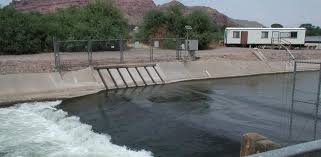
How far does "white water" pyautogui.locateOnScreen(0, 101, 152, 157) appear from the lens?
11.6m

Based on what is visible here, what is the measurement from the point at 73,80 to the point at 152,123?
9.97 m

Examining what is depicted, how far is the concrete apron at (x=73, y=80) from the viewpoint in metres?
21.2

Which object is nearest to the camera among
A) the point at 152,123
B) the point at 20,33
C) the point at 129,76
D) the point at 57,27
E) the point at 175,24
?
the point at 152,123

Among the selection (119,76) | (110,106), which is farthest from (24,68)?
(110,106)

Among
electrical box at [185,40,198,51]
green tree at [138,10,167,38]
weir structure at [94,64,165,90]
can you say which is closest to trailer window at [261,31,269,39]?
green tree at [138,10,167,38]

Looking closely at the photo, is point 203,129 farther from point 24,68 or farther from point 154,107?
point 24,68

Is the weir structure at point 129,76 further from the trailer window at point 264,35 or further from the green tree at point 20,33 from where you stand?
the trailer window at point 264,35

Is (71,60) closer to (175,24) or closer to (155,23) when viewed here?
(155,23)

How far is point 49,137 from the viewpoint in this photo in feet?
44.3

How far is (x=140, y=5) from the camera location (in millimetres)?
134375

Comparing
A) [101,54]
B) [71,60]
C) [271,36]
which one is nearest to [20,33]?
[71,60]

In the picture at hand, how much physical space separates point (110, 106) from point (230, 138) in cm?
789

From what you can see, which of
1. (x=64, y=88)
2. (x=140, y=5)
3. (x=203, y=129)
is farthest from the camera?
(x=140, y=5)

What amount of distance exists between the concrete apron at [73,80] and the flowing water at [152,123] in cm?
149
